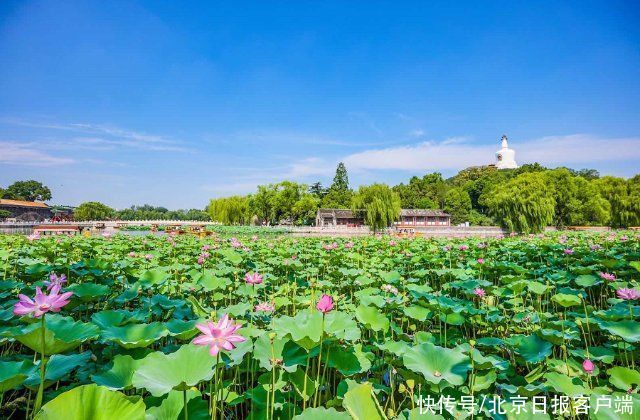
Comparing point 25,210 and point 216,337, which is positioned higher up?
point 25,210

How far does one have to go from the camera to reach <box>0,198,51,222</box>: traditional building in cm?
5346

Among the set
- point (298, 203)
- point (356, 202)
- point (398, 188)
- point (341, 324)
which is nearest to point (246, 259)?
point (341, 324)

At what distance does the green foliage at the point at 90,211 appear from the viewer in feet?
223

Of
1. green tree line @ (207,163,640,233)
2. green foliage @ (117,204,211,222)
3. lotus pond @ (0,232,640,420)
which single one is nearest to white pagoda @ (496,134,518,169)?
green tree line @ (207,163,640,233)

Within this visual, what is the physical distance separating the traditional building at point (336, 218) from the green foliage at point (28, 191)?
63.7 metres

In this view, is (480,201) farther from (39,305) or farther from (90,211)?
(90,211)

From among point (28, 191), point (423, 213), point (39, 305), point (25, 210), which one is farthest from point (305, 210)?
point (28, 191)

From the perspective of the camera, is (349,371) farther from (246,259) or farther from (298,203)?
(298,203)

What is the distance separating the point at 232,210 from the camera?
4625 cm

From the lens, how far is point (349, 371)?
1702mm

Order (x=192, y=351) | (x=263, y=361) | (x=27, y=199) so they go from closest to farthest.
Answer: (x=192, y=351)
(x=263, y=361)
(x=27, y=199)

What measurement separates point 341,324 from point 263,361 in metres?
0.41

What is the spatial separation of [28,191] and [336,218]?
219ft

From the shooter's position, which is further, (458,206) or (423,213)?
(458,206)
